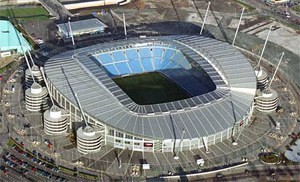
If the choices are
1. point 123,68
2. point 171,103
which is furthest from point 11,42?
point 171,103

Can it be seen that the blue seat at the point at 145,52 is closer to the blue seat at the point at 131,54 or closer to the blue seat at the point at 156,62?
the blue seat at the point at 131,54

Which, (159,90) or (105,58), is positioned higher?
(105,58)

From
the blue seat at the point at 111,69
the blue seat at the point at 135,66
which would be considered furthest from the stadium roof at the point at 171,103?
the blue seat at the point at 135,66

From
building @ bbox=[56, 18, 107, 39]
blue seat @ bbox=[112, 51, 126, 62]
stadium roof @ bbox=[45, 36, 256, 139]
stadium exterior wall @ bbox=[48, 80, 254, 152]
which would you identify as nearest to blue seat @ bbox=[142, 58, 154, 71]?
blue seat @ bbox=[112, 51, 126, 62]

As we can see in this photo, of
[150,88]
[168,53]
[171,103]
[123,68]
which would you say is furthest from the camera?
[168,53]

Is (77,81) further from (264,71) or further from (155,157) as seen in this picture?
(264,71)

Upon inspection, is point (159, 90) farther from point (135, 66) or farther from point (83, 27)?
point (83, 27)

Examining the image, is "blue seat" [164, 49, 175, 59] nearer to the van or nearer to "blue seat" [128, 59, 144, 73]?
"blue seat" [128, 59, 144, 73]

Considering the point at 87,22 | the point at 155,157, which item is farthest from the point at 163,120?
the point at 87,22

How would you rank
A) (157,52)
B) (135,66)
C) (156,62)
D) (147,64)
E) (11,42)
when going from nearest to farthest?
1. (135,66)
2. (147,64)
3. (156,62)
4. (157,52)
5. (11,42)
